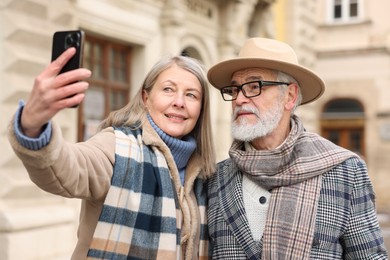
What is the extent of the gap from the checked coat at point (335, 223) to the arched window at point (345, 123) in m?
13.0

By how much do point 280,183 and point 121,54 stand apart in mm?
5201

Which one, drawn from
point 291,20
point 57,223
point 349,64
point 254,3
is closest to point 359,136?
point 349,64

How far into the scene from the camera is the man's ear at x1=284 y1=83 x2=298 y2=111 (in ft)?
8.13

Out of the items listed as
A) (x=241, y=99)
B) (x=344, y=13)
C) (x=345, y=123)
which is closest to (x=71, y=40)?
(x=241, y=99)

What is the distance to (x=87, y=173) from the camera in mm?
1840

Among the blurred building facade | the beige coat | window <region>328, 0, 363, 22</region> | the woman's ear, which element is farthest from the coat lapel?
window <region>328, 0, 363, 22</region>

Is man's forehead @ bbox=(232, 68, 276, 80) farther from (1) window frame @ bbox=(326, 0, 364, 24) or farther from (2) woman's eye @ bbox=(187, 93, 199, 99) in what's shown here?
(1) window frame @ bbox=(326, 0, 364, 24)

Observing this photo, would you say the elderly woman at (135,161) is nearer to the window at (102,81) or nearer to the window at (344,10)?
the window at (102,81)

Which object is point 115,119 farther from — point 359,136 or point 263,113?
point 359,136

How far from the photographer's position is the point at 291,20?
11.5 m

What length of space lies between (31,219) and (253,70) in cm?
322

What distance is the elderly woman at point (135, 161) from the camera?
1.53 metres

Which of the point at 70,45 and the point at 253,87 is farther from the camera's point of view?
the point at 253,87

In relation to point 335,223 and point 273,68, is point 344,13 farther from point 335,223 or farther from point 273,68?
point 335,223
